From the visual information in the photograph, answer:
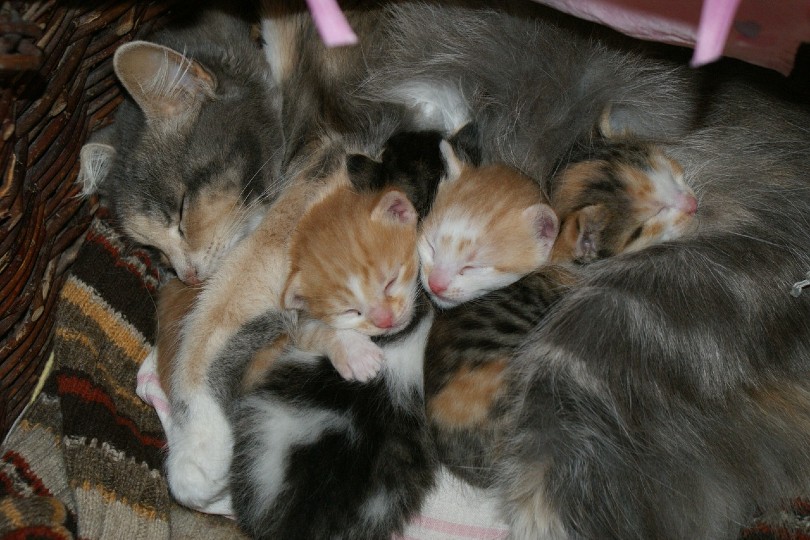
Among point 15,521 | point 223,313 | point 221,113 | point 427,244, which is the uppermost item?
point 221,113

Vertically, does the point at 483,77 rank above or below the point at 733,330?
above

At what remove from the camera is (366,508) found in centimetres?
135

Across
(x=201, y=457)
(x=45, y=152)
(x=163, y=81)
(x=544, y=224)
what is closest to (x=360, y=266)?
(x=544, y=224)

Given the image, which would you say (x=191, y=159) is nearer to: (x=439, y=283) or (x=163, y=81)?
(x=163, y=81)

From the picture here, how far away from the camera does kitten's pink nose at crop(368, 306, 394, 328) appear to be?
4.99ft

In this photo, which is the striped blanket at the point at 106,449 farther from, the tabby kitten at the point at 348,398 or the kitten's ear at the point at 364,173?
the kitten's ear at the point at 364,173

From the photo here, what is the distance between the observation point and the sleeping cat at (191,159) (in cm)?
174

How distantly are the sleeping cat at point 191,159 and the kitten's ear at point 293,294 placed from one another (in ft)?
0.85

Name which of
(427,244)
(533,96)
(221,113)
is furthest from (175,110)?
(533,96)

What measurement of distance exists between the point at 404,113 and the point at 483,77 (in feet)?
0.66

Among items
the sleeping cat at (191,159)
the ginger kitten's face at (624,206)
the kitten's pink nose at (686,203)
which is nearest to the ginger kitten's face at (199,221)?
the sleeping cat at (191,159)

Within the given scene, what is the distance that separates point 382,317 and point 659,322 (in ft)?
1.64

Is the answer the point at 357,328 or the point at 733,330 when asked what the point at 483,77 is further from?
the point at 733,330

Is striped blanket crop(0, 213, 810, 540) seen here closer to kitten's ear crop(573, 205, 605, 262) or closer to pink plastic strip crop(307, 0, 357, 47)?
kitten's ear crop(573, 205, 605, 262)
